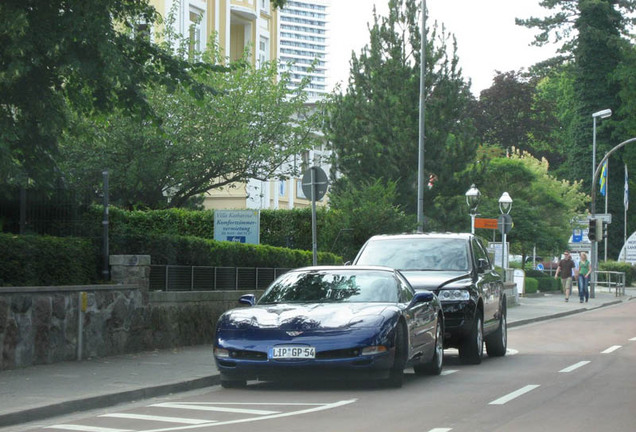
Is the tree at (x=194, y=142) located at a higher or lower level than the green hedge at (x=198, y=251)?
higher

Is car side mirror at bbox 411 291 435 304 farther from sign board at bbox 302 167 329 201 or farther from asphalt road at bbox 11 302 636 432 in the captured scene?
sign board at bbox 302 167 329 201

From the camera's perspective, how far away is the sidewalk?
10789 millimetres

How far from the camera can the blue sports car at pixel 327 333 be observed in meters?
12.3

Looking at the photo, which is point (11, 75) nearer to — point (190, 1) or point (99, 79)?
Result: point (99, 79)

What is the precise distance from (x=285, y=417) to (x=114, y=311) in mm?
6765

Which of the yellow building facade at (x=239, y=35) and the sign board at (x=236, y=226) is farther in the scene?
the yellow building facade at (x=239, y=35)

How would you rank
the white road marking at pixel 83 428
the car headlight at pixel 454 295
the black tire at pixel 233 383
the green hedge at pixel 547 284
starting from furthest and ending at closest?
the green hedge at pixel 547 284, the car headlight at pixel 454 295, the black tire at pixel 233 383, the white road marking at pixel 83 428

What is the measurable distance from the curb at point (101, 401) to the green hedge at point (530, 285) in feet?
122

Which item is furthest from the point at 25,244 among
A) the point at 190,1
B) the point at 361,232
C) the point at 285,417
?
the point at 190,1

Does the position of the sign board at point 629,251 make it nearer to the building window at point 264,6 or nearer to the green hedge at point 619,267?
the green hedge at point 619,267

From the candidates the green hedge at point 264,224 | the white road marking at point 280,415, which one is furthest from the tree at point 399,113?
the white road marking at point 280,415

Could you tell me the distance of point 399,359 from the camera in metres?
12.6

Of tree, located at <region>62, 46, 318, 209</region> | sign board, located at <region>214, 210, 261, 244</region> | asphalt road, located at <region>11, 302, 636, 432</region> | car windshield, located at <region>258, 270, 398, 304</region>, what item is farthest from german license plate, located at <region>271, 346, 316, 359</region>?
tree, located at <region>62, 46, 318, 209</region>

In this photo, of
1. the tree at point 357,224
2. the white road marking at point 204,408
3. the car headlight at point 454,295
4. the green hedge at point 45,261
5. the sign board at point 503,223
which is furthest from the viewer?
the sign board at point 503,223
